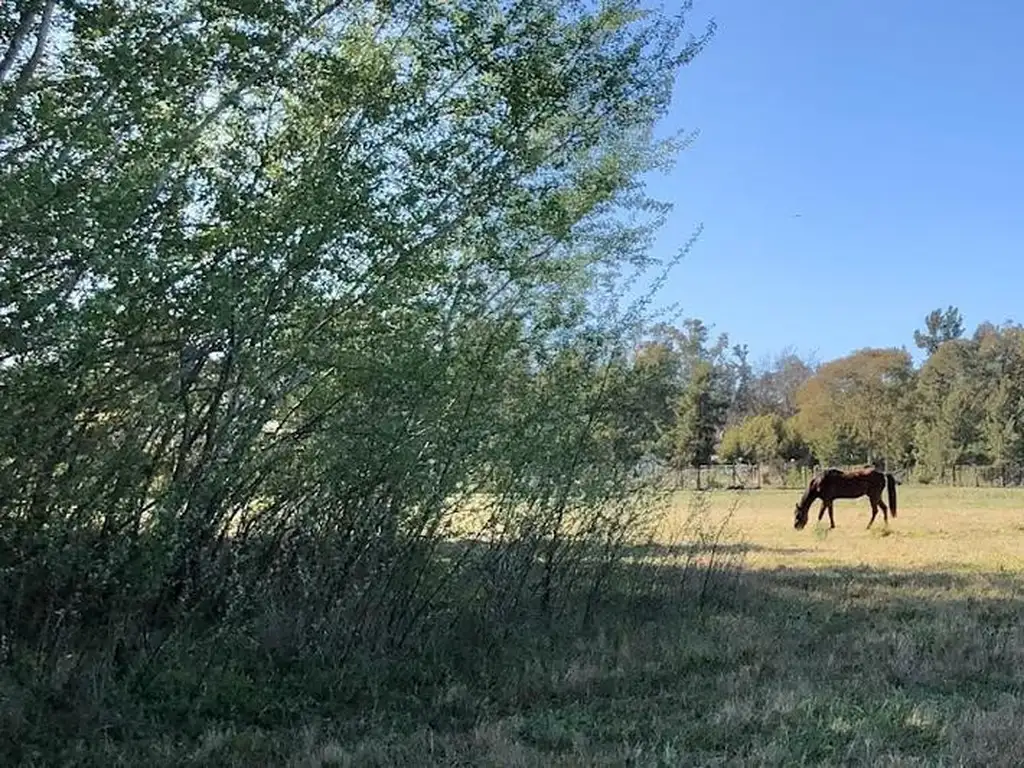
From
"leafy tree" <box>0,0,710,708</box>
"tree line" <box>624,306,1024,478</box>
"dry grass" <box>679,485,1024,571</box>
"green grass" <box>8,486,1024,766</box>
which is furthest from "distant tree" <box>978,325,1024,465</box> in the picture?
"leafy tree" <box>0,0,710,708</box>

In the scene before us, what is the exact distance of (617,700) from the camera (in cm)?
405

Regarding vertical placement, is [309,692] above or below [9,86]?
below

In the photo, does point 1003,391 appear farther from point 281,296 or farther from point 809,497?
point 281,296

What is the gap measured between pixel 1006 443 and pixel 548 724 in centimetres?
3484

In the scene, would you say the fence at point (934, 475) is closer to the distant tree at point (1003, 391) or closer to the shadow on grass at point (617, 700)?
the distant tree at point (1003, 391)

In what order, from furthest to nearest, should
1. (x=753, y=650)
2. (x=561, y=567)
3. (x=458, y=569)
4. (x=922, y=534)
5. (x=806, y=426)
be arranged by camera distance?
(x=806, y=426)
(x=922, y=534)
(x=561, y=567)
(x=753, y=650)
(x=458, y=569)

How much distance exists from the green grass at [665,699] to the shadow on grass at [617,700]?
0.01 m

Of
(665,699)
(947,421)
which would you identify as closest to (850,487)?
(665,699)

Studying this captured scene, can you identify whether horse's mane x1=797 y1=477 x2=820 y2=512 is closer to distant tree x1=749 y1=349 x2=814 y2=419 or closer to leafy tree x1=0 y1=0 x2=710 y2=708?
leafy tree x1=0 y1=0 x2=710 y2=708

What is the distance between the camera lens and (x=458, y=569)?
4648 mm

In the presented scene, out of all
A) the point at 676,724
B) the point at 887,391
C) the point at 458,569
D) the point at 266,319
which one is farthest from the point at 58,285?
the point at 887,391

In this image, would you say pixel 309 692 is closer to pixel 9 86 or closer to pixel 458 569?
pixel 458 569

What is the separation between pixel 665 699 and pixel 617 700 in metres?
0.22

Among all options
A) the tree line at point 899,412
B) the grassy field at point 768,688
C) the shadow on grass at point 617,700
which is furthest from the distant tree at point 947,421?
the shadow on grass at point 617,700
